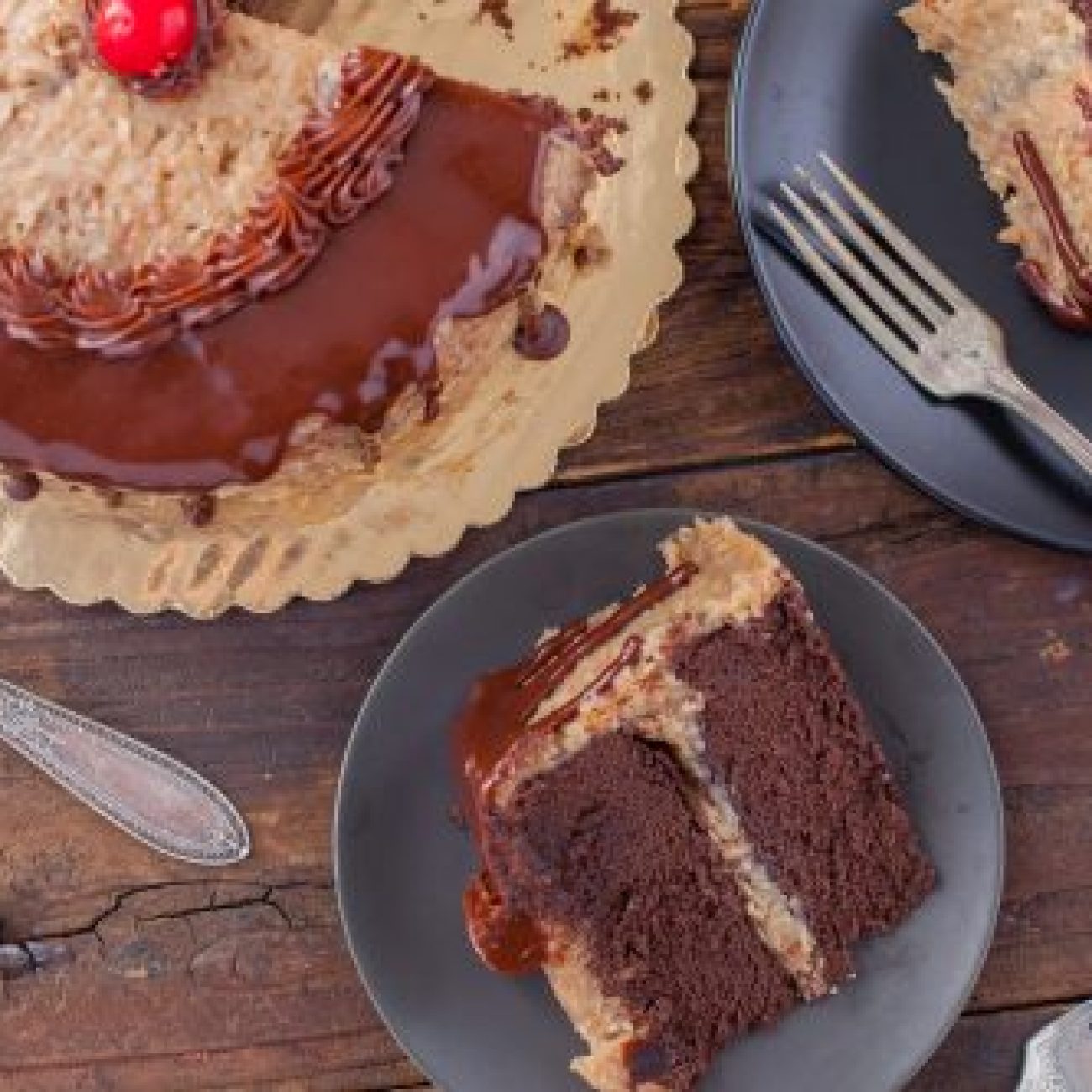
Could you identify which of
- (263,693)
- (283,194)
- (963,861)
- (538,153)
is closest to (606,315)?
(538,153)

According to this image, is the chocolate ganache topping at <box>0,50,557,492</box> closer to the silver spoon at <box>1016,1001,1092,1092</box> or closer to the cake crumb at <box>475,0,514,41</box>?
the cake crumb at <box>475,0,514,41</box>

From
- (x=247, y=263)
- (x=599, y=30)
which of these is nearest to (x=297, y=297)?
(x=247, y=263)

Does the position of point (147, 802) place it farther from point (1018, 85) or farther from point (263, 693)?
point (1018, 85)

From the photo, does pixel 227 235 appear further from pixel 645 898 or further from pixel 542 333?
pixel 645 898

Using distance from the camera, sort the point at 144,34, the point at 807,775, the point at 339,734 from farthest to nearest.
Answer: the point at 339,734 < the point at 807,775 < the point at 144,34

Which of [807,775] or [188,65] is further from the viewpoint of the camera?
[807,775]

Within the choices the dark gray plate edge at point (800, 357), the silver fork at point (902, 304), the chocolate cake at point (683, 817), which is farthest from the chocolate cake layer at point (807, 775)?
the silver fork at point (902, 304)

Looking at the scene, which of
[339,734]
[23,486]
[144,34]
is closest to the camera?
[144,34]
